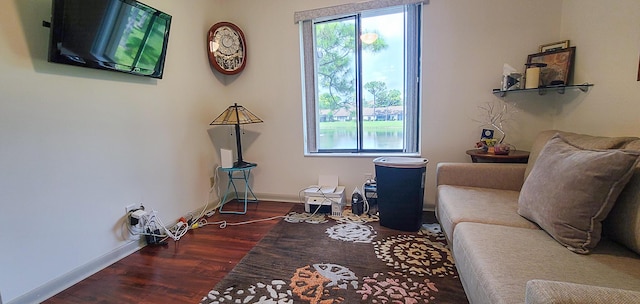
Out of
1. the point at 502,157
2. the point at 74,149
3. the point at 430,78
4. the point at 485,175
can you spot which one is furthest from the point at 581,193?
the point at 74,149

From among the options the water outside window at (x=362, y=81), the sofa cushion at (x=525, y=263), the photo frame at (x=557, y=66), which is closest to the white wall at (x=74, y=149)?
the water outside window at (x=362, y=81)

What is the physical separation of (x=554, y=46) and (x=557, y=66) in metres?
0.22

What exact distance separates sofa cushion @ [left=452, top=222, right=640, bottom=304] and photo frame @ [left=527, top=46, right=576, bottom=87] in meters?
1.52

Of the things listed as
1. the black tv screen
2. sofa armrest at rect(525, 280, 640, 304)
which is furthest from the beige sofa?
the black tv screen

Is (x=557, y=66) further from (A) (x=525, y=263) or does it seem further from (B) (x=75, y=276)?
(B) (x=75, y=276)

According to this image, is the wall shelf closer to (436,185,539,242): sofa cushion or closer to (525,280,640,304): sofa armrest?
(436,185,539,242): sofa cushion

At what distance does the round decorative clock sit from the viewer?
115 inches

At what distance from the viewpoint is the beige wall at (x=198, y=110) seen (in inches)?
59.4

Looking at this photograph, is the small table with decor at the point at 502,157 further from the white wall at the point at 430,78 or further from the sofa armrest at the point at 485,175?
the white wall at the point at 430,78

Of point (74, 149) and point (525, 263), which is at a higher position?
point (74, 149)

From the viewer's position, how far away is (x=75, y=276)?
1732mm

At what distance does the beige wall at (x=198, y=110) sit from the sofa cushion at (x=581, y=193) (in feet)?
2.54

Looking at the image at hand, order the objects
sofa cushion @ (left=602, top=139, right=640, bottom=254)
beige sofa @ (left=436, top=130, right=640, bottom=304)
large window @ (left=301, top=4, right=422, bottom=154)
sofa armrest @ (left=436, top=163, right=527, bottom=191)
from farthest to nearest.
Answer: large window @ (left=301, top=4, right=422, bottom=154), sofa armrest @ (left=436, top=163, right=527, bottom=191), sofa cushion @ (left=602, top=139, right=640, bottom=254), beige sofa @ (left=436, top=130, right=640, bottom=304)

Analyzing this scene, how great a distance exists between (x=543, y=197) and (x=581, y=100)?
130 cm
